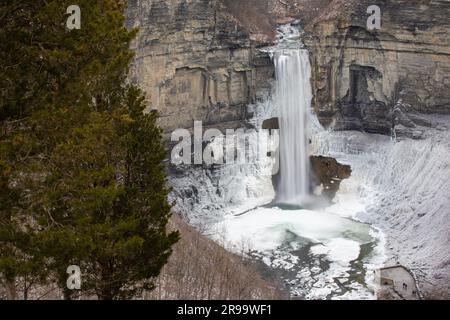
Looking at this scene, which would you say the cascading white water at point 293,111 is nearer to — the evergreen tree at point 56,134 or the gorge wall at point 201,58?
the gorge wall at point 201,58

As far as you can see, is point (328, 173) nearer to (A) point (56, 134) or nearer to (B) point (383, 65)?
(B) point (383, 65)

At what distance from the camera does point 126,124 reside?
12664 millimetres

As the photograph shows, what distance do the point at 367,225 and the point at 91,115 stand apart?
31106 mm

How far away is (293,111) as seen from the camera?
46.7 metres

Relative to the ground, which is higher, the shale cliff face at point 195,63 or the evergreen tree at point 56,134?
the shale cliff face at point 195,63

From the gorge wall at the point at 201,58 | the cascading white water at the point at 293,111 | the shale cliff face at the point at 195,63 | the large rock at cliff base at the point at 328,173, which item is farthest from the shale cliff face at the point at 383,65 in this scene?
the shale cliff face at the point at 195,63

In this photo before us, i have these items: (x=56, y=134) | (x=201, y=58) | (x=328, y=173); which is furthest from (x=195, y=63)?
(x=56, y=134)

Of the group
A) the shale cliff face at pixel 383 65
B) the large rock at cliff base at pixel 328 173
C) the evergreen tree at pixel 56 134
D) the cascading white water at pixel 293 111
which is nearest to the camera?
the evergreen tree at pixel 56 134

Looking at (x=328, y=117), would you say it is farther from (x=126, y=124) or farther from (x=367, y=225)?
(x=126, y=124)

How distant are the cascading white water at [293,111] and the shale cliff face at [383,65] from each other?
1706 mm

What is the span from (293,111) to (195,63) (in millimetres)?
8786

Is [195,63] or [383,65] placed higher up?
[195,63]

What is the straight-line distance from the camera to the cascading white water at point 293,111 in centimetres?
4584

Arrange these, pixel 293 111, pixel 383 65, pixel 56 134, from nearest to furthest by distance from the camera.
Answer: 1. pixel 56 134
2. pixel 383 65
3. pixel 293 111
